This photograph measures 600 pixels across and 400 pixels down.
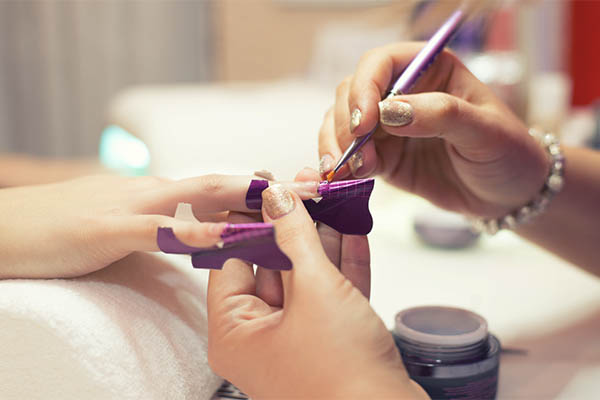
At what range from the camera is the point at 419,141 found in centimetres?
66

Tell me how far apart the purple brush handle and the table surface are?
10 centimetres

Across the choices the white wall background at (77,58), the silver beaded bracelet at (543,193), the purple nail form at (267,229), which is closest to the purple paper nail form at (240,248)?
the purple nail form at (267,229)

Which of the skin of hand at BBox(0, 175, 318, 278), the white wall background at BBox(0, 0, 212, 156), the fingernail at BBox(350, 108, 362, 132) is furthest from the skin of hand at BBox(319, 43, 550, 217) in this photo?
the white wall background at BBox(0, 0, 212, 156)

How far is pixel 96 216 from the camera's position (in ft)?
1.33

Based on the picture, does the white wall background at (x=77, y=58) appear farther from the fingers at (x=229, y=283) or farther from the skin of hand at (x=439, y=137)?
the fingers at (x=229, y=283)

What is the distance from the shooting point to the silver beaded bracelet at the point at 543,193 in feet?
2.12

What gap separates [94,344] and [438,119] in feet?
1.03

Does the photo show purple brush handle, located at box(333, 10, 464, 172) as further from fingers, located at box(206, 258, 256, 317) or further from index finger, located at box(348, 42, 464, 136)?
fingers, located at box(206, 258, 256, 317)

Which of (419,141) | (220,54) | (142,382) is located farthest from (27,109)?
(142,382)

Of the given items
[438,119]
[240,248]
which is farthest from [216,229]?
[438,119]

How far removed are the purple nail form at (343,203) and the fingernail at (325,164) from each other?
0.19 ft

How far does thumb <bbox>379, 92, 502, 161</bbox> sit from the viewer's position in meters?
0.48

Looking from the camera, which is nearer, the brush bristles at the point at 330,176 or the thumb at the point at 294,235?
the thumb at the point at 294,235

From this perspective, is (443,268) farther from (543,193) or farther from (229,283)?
(229,283)
